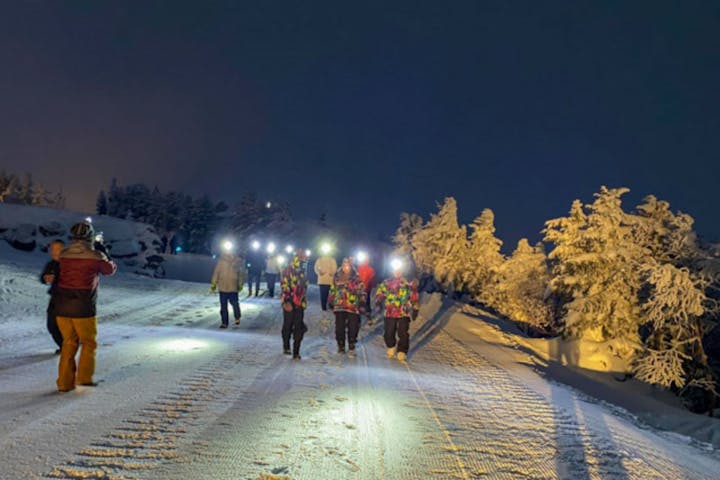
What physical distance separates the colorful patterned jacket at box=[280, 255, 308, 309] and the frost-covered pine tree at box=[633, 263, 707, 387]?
14.1 m

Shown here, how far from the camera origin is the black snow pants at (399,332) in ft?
34.7

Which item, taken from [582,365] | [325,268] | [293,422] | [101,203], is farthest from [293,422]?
[101,203]

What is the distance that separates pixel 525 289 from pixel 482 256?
6880mm

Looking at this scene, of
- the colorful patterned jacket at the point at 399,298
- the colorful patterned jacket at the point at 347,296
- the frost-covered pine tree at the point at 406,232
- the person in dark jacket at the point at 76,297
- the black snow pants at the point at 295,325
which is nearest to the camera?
the person in dark jacket at the point at 76,297

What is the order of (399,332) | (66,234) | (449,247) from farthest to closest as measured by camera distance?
(449,247), (66,234), (399,332)

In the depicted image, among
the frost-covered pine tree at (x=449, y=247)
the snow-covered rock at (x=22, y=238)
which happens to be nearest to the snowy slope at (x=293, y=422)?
the snow-covered rock at (x=22, y=238)

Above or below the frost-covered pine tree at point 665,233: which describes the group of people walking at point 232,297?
below

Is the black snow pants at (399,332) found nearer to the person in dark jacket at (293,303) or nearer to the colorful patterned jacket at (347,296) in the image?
the colorful patterned jacket at (347,296)

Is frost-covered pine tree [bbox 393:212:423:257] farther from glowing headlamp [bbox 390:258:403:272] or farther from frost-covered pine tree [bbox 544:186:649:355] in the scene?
glowing headlamp [bbox 390:258:403:272]

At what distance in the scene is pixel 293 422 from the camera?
5316mm

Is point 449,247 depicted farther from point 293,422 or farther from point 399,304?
point 293,422

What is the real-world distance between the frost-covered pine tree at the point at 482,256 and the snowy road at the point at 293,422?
3973 centimetres

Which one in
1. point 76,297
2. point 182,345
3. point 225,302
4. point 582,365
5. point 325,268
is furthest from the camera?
point 582,365

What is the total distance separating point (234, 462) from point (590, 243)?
19.8 metres
